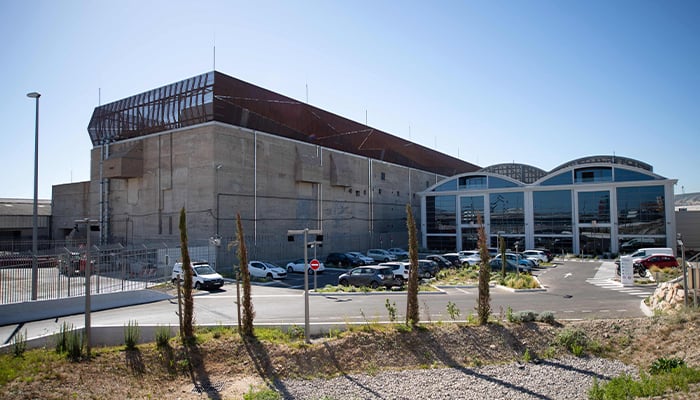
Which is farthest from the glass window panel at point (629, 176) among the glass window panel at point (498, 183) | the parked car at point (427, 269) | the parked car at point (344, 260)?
the parked car at point (344, 260)

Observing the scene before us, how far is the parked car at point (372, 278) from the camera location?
2497cm

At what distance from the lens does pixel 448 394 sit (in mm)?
10336

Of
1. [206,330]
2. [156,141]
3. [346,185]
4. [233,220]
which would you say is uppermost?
[156,141]

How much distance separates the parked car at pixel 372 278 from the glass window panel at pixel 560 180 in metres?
32.1

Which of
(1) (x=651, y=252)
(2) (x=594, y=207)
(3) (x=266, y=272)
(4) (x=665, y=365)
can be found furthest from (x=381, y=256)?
(4) (x=665, y=365)

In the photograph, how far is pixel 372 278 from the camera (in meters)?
25.1

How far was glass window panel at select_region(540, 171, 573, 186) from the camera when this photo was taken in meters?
48.5

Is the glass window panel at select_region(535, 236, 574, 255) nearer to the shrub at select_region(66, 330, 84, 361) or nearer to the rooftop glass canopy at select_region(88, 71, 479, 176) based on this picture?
the rooftop glass canopy at select_region(88, 71, 479, 176)

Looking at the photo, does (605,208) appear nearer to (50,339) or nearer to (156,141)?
(156,141)

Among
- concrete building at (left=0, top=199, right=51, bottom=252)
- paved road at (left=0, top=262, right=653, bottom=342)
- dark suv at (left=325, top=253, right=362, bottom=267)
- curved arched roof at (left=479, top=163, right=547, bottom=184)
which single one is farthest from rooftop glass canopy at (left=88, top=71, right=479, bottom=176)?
curved arched roof at (left=479, top=163, right=547, bottom=184)

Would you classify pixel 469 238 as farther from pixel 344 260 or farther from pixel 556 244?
pixel 344 260

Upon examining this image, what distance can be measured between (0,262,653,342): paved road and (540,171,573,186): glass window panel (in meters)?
24.0

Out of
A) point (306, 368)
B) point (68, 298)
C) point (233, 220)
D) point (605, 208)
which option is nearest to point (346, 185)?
point (233, 220)

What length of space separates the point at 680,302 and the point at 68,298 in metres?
23.4
